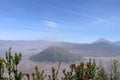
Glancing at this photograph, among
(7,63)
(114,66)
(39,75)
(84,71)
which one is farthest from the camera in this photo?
(114,66)

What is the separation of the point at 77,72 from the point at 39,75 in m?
4.01

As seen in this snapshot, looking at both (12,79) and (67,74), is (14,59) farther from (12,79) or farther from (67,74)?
(67,74)

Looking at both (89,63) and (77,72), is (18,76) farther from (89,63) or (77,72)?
(89,63)

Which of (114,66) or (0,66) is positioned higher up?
(0,66)

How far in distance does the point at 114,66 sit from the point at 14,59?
3349 inches

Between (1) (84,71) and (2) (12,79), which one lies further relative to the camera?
(1) (84,71)

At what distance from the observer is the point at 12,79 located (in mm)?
21172

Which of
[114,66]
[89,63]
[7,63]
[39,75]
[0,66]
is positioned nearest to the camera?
[0,66]

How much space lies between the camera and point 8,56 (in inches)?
833

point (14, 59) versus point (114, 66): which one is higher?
point (14, 59)

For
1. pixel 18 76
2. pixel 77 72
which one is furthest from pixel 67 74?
pixel 18 76

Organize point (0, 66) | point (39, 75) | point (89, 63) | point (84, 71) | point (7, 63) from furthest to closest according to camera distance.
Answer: point (89, 63)
point (84, 71)
point (39, 75)
point (7, 63)
point (0, 66)

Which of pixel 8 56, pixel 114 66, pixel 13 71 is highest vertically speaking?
pixel 8 56

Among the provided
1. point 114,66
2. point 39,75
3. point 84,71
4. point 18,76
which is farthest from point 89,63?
point 114,66
